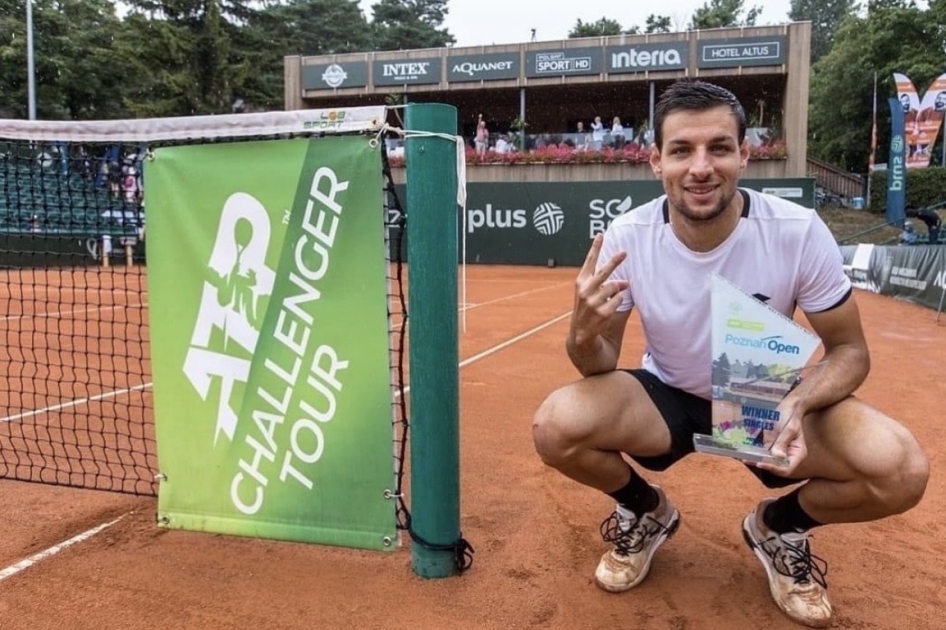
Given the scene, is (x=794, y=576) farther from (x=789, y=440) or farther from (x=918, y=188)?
(x=918, y=188)

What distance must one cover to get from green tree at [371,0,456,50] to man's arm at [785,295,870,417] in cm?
5143

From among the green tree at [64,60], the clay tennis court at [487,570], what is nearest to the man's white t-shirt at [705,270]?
the clay tennis court at [487,570]

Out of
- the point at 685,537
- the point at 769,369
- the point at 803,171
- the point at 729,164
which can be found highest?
the point at 803,171

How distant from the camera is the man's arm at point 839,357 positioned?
6.93 feet

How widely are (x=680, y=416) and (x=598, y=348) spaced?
416mm

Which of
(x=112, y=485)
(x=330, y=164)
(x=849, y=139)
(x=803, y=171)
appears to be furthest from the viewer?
(x=849, y=139)

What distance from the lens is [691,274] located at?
2.31 meters

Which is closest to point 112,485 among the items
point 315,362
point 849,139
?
point 315,362

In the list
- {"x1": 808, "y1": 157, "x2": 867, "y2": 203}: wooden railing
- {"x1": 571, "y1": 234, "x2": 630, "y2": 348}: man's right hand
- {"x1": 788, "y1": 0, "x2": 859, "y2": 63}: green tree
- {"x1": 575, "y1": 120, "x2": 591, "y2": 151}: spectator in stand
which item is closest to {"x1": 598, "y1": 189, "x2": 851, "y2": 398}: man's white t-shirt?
{"x1": 571, "y1": 234, "x2": 630, "y2": 348}: man's right hand

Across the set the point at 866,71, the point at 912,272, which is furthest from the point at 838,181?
the point at 912,272

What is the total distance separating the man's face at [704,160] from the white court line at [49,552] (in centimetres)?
247

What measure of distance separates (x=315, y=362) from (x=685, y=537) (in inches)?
61.6

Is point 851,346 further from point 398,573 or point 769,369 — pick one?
point 398,573

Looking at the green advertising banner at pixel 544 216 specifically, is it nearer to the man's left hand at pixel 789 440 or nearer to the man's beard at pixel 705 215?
the man's beard at pixel 705 215
